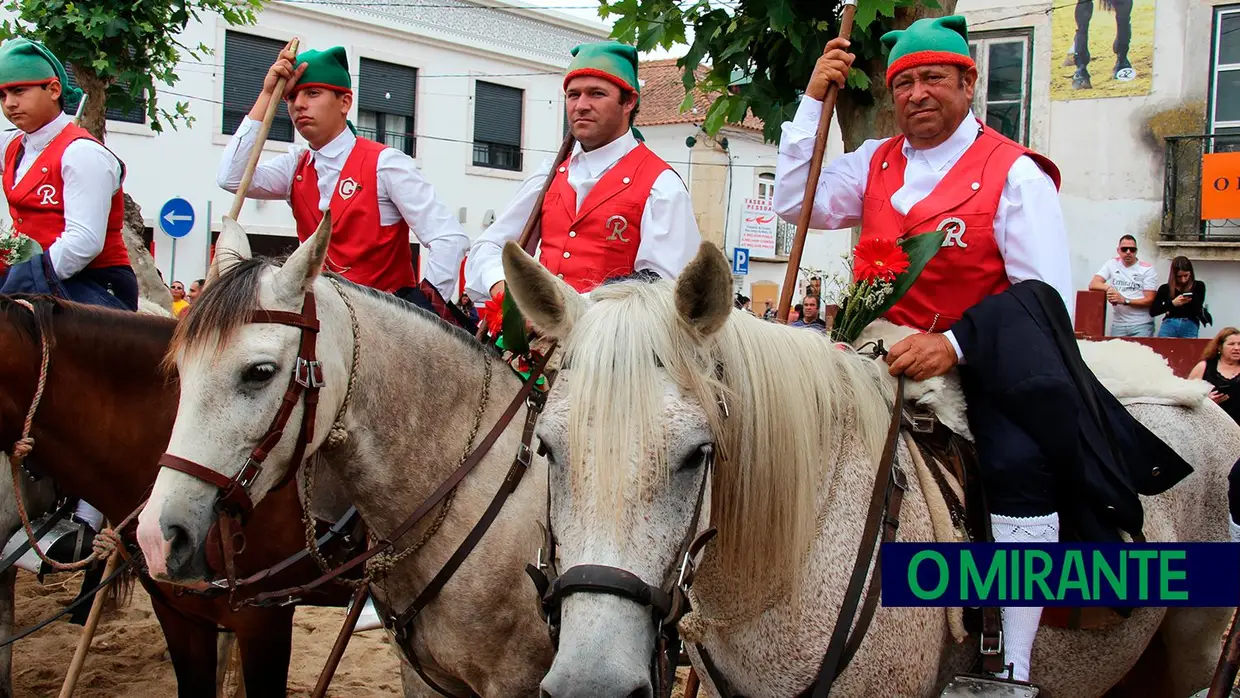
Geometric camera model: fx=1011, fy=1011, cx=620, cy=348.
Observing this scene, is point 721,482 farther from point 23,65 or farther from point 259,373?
point 23,65

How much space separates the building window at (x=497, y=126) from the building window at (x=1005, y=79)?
12372 millimetres

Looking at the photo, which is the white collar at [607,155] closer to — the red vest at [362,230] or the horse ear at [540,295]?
the red vest at [362,230]

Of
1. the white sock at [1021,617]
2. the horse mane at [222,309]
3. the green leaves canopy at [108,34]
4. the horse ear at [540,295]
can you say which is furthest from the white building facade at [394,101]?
the white sock at [1021,617]

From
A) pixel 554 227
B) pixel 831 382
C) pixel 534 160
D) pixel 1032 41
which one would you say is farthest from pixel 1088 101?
pixel 534 160

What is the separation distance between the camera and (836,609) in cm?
238

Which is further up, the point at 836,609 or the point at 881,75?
the point at 881,75

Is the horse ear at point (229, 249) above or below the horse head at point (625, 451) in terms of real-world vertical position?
above

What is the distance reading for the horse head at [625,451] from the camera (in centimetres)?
179

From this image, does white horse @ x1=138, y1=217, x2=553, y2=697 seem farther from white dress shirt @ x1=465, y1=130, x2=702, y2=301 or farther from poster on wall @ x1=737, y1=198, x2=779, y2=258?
poster on wall @ x1=737, y1=198, x2=779, y2=258

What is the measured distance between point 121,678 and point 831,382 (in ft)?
14.3

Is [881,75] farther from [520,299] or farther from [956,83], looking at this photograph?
[520,299]

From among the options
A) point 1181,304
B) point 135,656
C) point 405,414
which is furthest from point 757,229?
point 405,414

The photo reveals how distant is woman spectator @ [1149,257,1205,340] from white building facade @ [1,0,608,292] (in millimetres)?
13498

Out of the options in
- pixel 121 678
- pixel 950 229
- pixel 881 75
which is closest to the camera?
pixel 950 229
